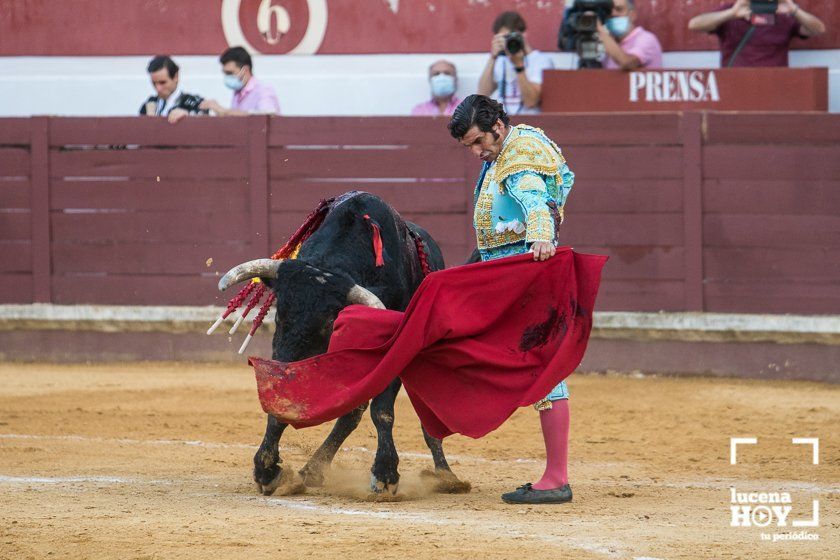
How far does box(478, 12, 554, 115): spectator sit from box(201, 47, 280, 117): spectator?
4.05 feet

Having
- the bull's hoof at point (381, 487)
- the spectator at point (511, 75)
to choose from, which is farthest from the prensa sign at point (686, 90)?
the bull's hoof at point (381, 487)

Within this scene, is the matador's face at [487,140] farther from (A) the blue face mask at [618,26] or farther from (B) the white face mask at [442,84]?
(B) the white face mask at [442,84]

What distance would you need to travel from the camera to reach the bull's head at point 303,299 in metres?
4.37

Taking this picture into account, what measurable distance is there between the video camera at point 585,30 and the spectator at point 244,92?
1.71m

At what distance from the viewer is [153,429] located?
20.2 feet

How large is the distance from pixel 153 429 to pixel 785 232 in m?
3.59

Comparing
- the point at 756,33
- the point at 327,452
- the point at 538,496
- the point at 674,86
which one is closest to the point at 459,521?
the point at 538,496

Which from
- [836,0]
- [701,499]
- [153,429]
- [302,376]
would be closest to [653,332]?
[836,0]

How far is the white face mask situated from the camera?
8.46 metres

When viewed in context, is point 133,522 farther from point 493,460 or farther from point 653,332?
point 653,332

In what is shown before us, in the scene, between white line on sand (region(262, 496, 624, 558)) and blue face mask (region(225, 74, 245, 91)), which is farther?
blue face mask (region(225, 74, 245, 91))

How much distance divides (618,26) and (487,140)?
397 cm

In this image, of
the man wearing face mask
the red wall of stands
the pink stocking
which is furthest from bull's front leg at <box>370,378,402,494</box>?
the man wearing face mask

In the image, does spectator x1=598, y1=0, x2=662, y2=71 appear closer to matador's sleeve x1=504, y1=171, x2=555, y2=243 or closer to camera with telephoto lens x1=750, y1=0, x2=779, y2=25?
camera with telephoto lens x1=750, y1=0, x2=779, y2=25
